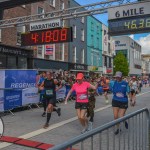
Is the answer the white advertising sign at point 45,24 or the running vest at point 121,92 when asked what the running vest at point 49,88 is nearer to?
the running vest at point 121,92

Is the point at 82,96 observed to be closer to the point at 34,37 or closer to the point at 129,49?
the point at 34,37

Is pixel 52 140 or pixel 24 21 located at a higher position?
pixel 24 21

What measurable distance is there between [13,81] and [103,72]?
123 ft

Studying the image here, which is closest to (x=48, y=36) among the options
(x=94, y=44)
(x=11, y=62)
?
(x=11, y=62)

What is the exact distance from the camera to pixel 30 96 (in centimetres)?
1409

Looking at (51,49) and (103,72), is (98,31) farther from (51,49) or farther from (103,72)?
(51,49)

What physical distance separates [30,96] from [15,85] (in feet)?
3.98

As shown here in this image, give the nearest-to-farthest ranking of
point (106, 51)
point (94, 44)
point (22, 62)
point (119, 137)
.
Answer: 1. point (119, 137)
2. point (22, 62)
3. point (94, 44)
4. point (106, 51)

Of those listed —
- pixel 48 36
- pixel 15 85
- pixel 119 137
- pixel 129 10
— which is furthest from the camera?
pixel 48 36

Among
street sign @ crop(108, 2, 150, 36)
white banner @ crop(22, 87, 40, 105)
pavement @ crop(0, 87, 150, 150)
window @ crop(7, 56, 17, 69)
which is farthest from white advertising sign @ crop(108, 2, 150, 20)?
window @ crop(7, 56, 17, 69)

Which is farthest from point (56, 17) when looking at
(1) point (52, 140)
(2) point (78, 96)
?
(1) point (52, 140)

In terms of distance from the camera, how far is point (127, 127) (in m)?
4.24

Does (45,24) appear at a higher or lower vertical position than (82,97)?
higher

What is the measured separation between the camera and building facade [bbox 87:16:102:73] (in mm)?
42531
